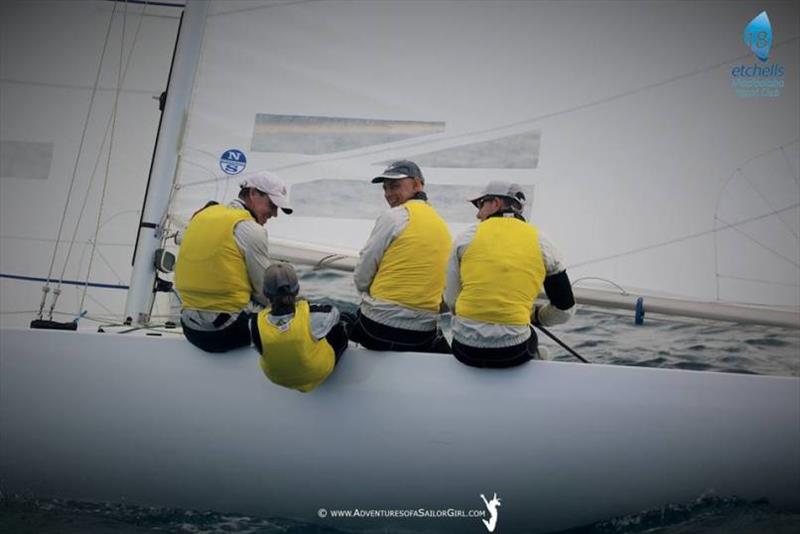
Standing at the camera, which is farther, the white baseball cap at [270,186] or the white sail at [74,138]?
the white sail at [74,138]

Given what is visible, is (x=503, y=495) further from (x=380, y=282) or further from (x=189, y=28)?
(x=189, y=28)

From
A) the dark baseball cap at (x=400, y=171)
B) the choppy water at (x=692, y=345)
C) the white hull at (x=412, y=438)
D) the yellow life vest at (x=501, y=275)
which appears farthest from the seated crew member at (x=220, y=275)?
the choppy water at (x=692, y=345)

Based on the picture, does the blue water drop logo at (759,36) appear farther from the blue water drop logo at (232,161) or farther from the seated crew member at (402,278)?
the blue water drop logo at (232,161)

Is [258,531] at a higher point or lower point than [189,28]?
lower

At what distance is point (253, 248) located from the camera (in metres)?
3.62

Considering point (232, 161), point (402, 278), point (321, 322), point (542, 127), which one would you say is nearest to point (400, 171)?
point (402, 278)

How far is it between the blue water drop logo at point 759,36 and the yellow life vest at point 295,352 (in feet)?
8.87

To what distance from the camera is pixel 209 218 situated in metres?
3.66

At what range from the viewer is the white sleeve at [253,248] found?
11.9 ft

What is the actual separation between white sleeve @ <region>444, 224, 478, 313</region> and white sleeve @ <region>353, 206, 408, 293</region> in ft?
0.67

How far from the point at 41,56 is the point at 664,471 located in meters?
4.60

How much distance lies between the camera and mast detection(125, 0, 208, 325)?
15.4 ft

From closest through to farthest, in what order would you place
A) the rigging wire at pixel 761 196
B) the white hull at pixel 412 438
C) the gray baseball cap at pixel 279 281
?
1. the gray baseball cap at pixel 279 281
2. the white hull at pixel 412 438
3. the rigging wire at pixel 761 196

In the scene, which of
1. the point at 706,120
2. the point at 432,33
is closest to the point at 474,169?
the point at 432,33
